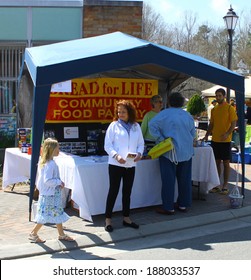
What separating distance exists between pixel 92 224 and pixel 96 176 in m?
0.67

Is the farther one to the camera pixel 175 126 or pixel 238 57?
pixel 238 57

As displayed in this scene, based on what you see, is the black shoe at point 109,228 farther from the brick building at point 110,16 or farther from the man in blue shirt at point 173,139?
the brick building at point 110,16

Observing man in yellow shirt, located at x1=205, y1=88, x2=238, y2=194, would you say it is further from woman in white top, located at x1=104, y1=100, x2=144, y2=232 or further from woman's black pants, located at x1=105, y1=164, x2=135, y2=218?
woman's black pants, located at x1=105, y1=164, x2=135, y2=218

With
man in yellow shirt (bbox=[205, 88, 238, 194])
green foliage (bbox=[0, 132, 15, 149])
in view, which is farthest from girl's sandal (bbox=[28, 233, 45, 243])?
green foliage (bbox=[0, 132, 15, 149])

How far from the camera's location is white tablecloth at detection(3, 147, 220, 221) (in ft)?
20.0

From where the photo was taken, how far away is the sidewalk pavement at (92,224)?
5.27 metres

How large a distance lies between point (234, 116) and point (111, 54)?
3.06 m

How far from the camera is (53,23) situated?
451 inches

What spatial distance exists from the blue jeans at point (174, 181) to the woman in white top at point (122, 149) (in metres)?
0.84

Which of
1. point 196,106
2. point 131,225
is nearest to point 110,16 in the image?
point 131,225

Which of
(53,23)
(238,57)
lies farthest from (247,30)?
(53,23)

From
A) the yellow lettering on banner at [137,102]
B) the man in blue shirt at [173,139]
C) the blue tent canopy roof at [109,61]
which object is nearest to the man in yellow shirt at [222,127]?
the blue tent canopy roof at [109,61]

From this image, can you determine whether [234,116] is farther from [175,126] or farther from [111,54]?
[111,54]

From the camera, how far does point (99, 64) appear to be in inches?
233
